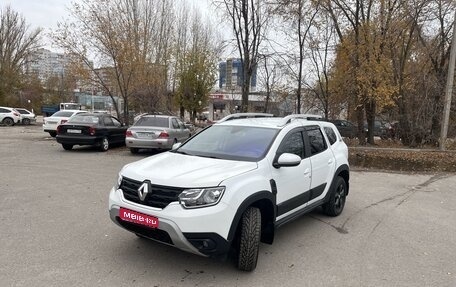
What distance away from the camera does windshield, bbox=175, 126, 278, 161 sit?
13.9ft

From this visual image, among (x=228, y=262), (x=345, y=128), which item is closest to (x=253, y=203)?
(x=228, y=262)

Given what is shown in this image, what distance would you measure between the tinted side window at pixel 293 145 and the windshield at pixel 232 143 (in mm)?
178

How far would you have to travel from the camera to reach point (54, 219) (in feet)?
17.3

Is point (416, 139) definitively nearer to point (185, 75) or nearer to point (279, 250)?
point (279, 250)

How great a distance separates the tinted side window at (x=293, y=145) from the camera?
4489mm

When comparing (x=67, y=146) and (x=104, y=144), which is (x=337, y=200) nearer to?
(x=104, y=144)

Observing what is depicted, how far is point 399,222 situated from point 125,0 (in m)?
23.9

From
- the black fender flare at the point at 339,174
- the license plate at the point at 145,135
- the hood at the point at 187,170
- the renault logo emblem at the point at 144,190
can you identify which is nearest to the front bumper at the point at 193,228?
the renault logo emblem at the point at 144,190

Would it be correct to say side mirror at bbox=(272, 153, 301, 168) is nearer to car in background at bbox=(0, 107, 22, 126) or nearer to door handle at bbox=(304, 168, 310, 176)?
door handle at bbox=(304, 168, 310, 176)

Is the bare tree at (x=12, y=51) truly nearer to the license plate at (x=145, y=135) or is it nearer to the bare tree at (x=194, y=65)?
the bare tree at (x=194, y=65)

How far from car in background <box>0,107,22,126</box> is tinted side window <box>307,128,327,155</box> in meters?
31.3

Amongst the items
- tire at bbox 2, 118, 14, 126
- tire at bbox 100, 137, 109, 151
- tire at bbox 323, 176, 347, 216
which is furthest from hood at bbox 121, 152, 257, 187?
tire at bbox 2, 118, 14, 126

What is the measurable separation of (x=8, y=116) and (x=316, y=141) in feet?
103

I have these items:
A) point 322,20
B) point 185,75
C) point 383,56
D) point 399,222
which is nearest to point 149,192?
point 399,222
